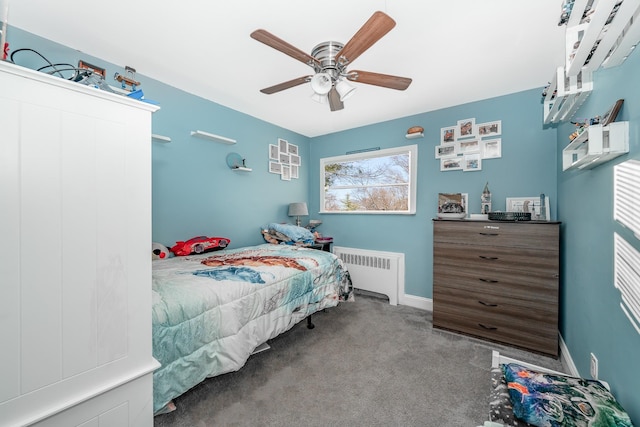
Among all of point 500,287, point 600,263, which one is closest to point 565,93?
point 600,263

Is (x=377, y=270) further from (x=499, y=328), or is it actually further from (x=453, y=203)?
(x=499, y=328)

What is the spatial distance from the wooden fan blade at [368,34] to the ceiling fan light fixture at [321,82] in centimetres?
14

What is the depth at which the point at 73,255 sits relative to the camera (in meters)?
0.97

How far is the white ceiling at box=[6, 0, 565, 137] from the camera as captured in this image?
1.62 metres

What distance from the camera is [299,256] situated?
2.68 m

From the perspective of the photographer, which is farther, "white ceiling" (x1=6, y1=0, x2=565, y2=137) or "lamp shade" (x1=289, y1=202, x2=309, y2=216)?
"lamp shade" (x1=289, y1=202, x2=309, y2=216)

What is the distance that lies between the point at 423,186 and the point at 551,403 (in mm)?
2618

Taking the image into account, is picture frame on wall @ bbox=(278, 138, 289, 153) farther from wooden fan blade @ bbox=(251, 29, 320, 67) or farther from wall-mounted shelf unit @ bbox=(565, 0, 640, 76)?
wall-mounted shelf unit @ bbox=(565, 0, 640, 76)

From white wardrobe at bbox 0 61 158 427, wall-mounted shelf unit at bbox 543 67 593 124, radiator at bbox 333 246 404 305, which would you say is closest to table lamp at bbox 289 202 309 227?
radiator at bbox 333 246 404 305

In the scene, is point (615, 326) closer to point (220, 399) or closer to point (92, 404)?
point (220, 399)

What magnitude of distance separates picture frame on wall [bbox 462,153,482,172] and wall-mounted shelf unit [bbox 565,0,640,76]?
70.3 inches

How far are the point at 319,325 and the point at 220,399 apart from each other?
1278 mm

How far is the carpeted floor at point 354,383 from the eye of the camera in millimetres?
1531

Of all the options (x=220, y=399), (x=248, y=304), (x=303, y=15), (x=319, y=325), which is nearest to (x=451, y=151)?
(x=303, y=15)
